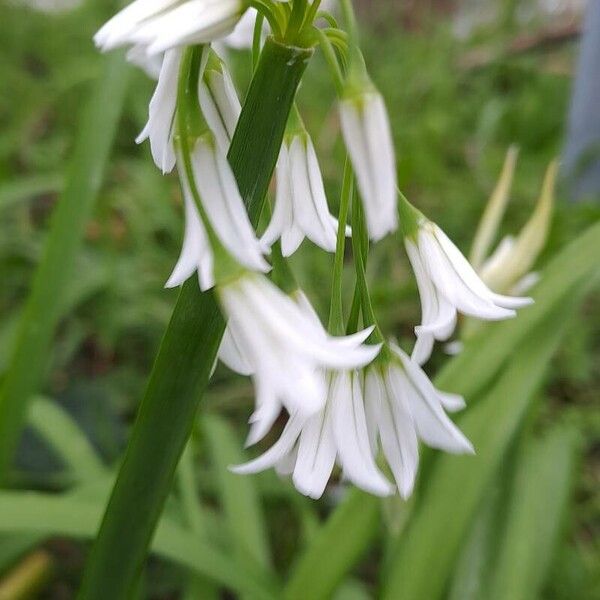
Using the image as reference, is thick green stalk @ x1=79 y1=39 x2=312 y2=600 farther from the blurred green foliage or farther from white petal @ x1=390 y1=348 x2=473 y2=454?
the blurred green foliage

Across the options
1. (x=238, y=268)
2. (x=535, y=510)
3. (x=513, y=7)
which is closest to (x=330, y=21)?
(x=238, y=268)

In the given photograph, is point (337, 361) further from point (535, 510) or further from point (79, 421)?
Answer: point (79, 421)

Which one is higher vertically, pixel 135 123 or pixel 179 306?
pixel 135 123

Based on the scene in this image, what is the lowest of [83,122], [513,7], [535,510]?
[535,510]

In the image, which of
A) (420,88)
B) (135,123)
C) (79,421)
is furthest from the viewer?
(420,88)

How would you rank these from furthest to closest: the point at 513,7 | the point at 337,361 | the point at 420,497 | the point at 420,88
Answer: the point at 513,7
the point at 420,88
the point at 420,497
the point at 337,361

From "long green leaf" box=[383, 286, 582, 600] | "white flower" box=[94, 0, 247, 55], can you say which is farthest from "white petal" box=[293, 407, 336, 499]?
"long green leaf" box=[383, 286, 582, 600]
